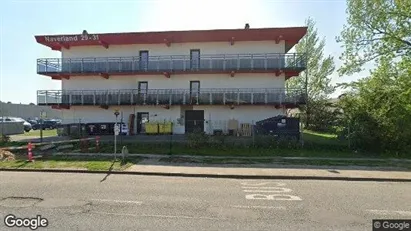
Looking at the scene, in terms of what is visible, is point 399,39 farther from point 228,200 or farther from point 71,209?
point 71,209

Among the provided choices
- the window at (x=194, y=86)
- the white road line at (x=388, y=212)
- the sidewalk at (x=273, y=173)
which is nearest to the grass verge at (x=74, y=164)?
the sidewalk at (x=273, y=173)

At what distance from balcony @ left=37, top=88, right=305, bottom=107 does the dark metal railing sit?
195cm

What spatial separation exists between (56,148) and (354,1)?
79.6 feet

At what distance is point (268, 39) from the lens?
25.6 meters

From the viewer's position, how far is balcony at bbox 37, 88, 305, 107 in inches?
965

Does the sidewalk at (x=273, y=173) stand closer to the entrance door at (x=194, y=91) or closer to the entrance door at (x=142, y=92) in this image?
the entrance door at (x=194, y=91)

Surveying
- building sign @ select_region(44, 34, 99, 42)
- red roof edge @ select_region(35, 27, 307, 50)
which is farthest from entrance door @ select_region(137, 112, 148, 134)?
building sign @ select_region(44, 34, 99, 42)

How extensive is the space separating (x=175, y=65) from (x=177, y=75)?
110cm

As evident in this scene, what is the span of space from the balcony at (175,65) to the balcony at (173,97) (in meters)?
1.79

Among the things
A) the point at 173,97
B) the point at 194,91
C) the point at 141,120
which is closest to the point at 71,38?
the point at 141,120

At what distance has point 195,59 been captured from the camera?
1024 inches

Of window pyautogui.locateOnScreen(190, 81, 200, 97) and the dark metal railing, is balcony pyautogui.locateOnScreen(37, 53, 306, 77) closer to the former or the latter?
the dark metal railing

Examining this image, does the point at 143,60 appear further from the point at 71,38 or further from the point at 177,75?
the point at 71,38

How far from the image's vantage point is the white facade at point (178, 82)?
25.8 metres
